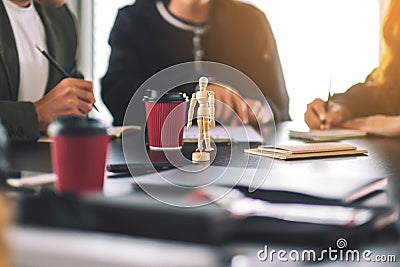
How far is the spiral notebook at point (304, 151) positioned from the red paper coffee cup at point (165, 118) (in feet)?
0.47

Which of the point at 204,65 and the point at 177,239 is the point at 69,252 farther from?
the point at 204,65

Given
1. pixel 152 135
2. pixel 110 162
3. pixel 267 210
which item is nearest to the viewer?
pixel 267 210

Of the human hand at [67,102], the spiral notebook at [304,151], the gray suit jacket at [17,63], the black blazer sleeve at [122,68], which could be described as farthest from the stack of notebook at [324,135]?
the black blazer sleeve at [122,68]

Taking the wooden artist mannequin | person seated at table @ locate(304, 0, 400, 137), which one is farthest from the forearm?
the wooden artist mannequin

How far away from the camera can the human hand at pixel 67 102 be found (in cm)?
144

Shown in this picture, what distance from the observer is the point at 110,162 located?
1.02m

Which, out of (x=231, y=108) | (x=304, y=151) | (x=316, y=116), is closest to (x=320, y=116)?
(x=316, y=116)

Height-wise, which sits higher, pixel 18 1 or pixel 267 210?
pixel 18 1

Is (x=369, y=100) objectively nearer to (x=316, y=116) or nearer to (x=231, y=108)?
(x=316, y=116)

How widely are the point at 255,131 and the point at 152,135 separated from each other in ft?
1.30

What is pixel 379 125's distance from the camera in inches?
62.8

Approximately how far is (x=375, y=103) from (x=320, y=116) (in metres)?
0.47

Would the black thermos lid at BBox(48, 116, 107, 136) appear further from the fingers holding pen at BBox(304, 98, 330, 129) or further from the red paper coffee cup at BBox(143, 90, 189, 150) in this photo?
the fingers holding pen at BBox(304, 98, 330, 129)

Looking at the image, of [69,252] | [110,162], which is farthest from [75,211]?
[110,162]
